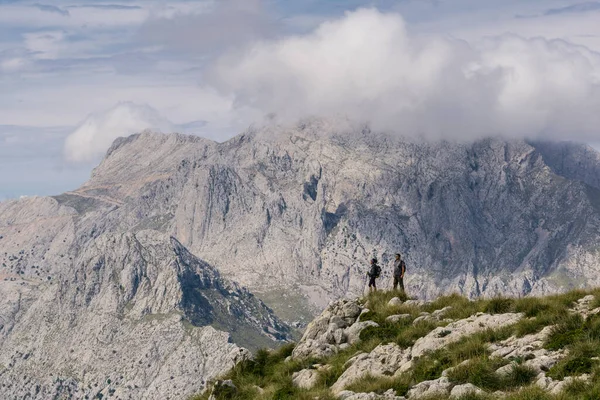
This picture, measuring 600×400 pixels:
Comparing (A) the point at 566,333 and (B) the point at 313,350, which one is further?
(B) the point at 313,350

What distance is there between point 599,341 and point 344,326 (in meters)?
16.9

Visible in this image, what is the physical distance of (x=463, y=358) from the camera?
36.2 m

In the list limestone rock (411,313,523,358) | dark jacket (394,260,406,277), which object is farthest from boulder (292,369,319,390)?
dark jacket (394,260,406,277)

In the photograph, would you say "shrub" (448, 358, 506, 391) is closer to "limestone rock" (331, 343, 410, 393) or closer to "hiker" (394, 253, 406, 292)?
"limestone rock" (331, 343, 410, 393)

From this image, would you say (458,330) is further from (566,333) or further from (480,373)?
(480,373)

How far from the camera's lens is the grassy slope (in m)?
32.0

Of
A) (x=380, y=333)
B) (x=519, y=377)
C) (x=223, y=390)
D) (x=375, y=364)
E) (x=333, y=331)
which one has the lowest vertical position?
(x=223, y=390)

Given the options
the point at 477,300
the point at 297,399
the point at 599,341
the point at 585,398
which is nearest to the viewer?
the point at 585,398

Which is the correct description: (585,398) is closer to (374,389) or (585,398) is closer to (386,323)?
(374,389)

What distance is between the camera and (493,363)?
34.2 meters

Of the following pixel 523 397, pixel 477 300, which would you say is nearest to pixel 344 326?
pixel 477 300

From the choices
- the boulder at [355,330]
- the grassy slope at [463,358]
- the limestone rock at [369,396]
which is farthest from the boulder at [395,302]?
the limestone rock at [369,396]

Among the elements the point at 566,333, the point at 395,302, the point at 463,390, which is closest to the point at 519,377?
the point at 463,390

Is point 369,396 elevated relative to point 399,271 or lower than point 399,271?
elevated
